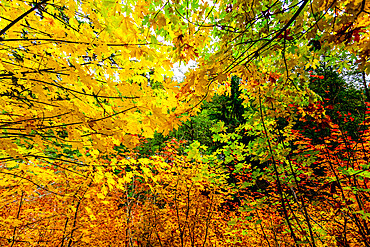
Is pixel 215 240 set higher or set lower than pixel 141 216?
lower

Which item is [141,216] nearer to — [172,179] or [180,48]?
[172,179]

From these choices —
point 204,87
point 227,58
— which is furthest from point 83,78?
point 227,58

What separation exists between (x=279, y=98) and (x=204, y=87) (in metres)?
1.27

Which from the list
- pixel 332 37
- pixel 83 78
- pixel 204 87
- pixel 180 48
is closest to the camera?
pixel 83 78

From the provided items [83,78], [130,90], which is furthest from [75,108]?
[130,90]

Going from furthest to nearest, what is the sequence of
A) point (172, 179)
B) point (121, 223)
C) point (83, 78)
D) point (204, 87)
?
1. point (121, 223)
2. point (172, 179)
3. point (204, 87)
4. point (83, 78)

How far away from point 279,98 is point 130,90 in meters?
1.78

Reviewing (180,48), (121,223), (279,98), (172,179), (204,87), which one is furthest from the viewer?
(121,223)

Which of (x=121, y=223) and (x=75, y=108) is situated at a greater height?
(x=75, y=108)

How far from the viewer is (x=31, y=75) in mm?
1266

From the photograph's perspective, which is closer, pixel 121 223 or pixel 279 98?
pixel 279 98

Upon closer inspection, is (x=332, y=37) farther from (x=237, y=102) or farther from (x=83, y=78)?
(x=237, y=102)

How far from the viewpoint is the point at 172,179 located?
4273 mm

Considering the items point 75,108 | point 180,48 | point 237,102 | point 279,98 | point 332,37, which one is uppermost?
point 237,102
